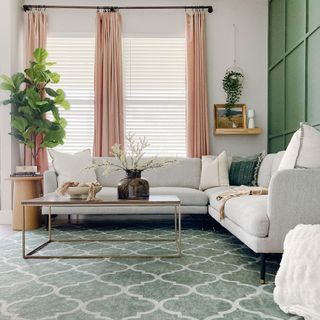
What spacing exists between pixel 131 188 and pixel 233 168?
1.89 metres

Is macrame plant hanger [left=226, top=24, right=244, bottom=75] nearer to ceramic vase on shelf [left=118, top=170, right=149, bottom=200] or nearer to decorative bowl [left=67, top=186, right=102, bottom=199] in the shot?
ceramic vase on shelf [left=118, top=170, right=149, bottom=200]

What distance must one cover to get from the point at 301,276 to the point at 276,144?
3320mm

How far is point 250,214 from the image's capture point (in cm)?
246

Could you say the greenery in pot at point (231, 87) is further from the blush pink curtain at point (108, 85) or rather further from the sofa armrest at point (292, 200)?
the sofa armrest at point (292, 200)

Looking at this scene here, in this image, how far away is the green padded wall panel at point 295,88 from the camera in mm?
4055

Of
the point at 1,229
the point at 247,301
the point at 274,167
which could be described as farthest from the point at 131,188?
the point at 1,229

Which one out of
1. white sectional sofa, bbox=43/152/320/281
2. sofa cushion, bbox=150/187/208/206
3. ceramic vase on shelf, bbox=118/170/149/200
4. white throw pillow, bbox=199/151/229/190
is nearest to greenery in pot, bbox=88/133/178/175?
ceramic vase on shelf, bbox=118/170/149/200

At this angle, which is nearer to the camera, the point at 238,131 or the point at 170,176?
the point at 170,176

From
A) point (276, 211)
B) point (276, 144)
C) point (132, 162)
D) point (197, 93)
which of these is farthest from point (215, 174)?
point (276, 211)

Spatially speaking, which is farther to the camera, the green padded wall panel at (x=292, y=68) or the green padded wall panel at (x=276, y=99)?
the green padded wall panel at (x=276, y=99)

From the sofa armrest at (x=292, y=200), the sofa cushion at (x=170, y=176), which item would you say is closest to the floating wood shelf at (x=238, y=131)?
the sofa cushion at (x=170, y=176)

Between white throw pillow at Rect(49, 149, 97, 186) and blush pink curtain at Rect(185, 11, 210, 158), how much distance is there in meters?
1.43

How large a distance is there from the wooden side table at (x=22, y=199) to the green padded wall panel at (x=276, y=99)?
9.82 ft

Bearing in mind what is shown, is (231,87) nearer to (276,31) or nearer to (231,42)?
(231,42)
